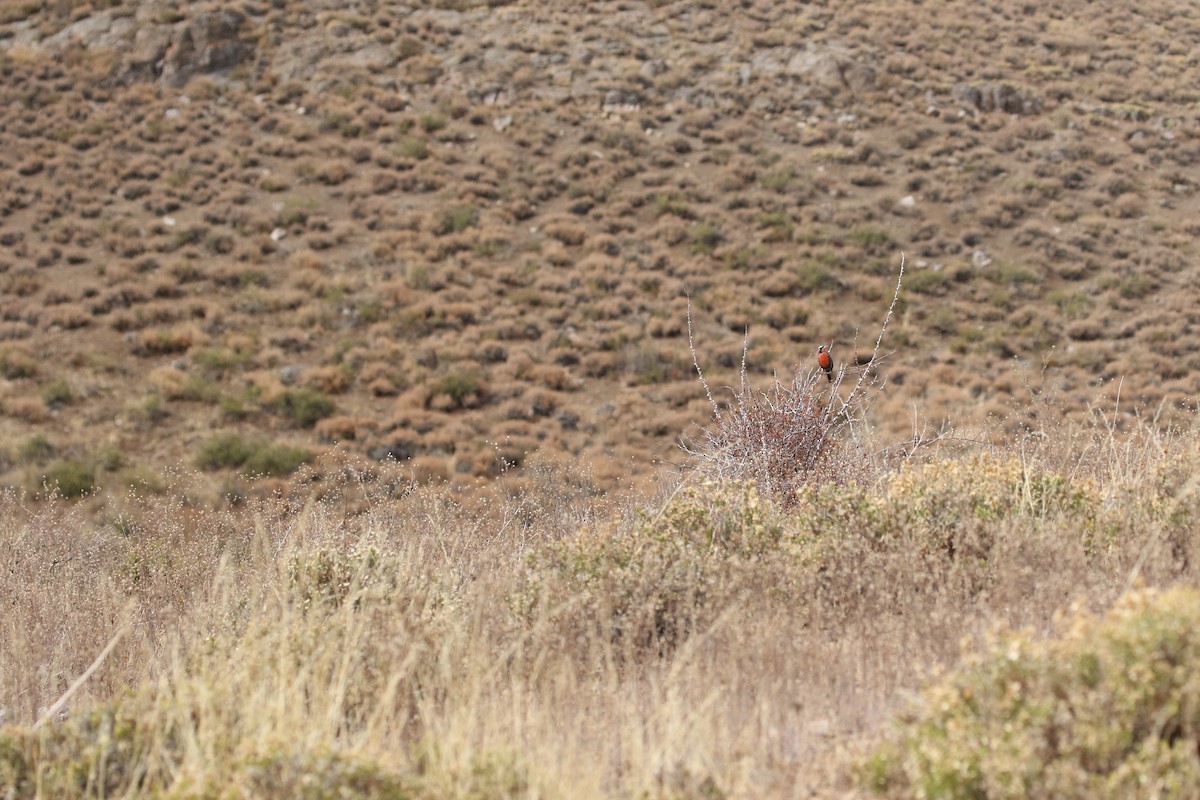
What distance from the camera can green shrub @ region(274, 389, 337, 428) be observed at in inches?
575

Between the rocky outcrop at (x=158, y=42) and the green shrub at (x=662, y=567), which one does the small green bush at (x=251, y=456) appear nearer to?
the green shrub at (x=662, y=567)

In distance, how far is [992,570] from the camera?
3547 mm

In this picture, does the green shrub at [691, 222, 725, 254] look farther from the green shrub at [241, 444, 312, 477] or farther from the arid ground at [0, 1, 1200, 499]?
the green shrub at [241, 444, 312, 477]

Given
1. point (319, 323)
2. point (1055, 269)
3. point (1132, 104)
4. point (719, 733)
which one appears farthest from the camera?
point (1132, 104)

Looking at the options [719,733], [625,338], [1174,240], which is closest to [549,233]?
[625,338]

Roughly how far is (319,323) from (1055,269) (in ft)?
51.1

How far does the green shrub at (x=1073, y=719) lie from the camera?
1.98 metres

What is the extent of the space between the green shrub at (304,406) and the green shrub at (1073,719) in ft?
44.1

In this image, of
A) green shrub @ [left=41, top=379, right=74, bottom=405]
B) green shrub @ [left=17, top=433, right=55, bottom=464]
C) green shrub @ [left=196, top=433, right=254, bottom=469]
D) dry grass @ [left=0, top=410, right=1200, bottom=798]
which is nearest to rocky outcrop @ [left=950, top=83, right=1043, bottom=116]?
green shrub @ [left=196, top=433, right=254, bottom=469]

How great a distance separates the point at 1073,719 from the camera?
2109 mm

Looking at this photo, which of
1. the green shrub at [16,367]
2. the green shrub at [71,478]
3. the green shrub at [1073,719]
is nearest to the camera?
the green shrub at [1073,719]

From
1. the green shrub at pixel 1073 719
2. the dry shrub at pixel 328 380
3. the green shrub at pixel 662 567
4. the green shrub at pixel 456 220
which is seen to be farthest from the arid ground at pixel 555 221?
the green shrub at pixel 1073 719

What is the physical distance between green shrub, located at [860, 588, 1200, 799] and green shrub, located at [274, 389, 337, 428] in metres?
13.4

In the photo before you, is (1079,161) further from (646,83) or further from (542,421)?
(542,421)
